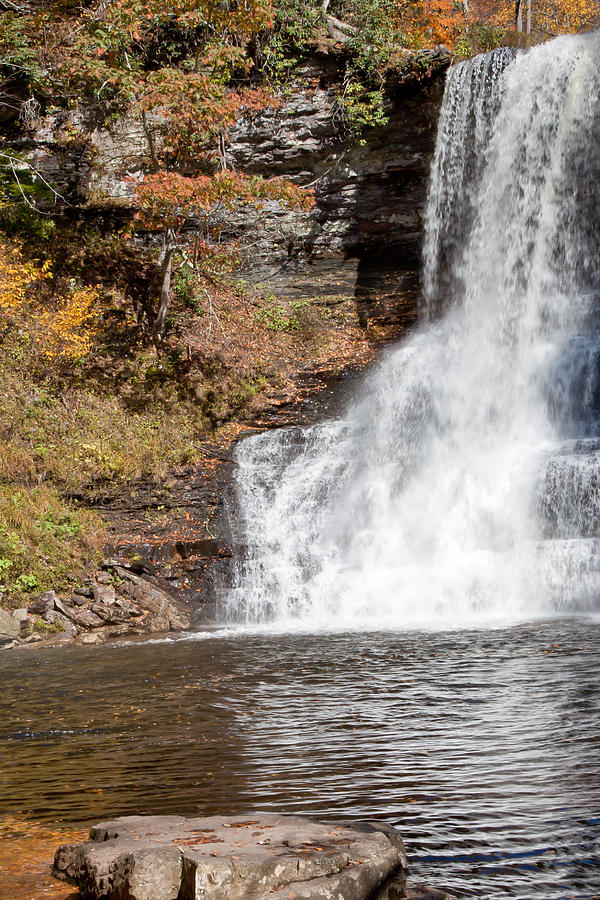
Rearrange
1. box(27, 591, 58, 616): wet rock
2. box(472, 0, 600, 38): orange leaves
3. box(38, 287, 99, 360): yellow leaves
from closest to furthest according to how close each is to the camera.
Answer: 1. box(27, 591, 58, 616): wet rock
2. box(38, 287, 99, 360): yellow leaves
3. box(472, 0, 600, 38): orange leaves

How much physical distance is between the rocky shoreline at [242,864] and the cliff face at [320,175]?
18.8 metres

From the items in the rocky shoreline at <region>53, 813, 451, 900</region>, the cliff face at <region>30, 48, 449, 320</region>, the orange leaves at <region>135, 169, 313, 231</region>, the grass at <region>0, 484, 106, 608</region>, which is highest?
the cliff face at <region>30, 48, 449, 320</region>

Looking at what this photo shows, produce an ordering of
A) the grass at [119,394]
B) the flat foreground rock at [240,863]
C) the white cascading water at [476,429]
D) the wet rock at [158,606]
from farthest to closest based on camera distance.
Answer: the grass at [119,394]
the white cascading water at [476,429]
the wet rock at [158,606]
the flat foreground rock at [240,863]

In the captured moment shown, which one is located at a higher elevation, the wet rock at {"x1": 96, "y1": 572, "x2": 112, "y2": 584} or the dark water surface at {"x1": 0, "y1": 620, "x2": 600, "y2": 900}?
the wet rock at {"x1": 96, "y1": 572, "x2": 112, "y2": 584}

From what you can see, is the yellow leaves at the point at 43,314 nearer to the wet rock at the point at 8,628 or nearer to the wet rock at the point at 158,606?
the wet rock at the point at 158,606

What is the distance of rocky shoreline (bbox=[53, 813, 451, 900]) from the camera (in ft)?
7.66

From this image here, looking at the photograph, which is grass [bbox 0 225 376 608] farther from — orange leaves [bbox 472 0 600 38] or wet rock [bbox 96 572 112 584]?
orange leaves [bbox 472 0 600 38]

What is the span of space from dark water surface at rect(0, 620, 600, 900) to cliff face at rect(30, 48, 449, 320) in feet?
49.5

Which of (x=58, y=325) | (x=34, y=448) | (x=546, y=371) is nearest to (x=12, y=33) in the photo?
(x=58, y=325)

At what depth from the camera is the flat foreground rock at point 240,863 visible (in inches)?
91.9

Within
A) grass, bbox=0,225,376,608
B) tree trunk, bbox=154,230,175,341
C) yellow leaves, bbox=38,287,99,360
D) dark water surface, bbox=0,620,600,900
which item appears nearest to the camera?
dark water surface, bbox=0,620,600,900

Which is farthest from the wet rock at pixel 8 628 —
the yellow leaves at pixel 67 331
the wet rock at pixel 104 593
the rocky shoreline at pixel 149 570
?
the yellow leaves at pixel 67 331

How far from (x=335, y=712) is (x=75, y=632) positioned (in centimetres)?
661

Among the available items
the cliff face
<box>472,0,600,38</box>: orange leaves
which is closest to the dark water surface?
the cliff face
